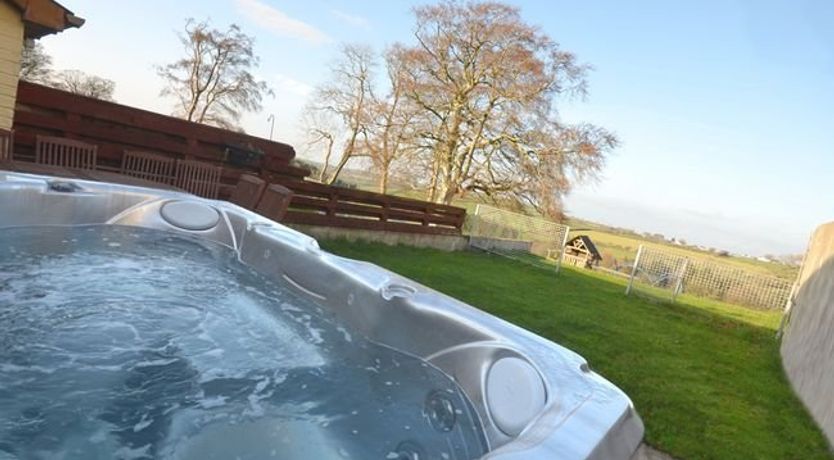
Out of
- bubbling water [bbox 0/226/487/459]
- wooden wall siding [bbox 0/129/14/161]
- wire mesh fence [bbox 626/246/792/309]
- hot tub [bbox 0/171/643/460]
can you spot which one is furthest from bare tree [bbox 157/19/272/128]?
bubbling water [bbox 0/226/487/459]

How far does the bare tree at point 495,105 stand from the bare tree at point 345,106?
216 centimetres

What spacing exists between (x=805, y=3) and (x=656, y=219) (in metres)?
14.1

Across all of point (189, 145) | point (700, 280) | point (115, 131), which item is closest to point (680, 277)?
point (700, 280)

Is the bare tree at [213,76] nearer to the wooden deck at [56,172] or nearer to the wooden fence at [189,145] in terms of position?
the wooden fence at [189,145]

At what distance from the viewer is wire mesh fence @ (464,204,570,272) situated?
973 centimetres

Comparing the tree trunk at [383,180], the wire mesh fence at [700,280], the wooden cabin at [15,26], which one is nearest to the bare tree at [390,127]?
the tree trunk at [383,180]

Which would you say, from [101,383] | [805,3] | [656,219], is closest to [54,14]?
[101,383]

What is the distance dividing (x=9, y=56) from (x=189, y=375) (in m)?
4.62

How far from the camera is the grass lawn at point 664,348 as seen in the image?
2588 mm

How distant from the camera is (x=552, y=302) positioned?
18.0 feet

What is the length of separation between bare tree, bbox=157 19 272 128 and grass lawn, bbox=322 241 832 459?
1381 centimetres

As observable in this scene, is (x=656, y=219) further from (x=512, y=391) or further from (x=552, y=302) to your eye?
(x=512, y=391)

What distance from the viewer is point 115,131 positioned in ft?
16.0

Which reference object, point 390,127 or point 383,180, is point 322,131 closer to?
point 390,127
